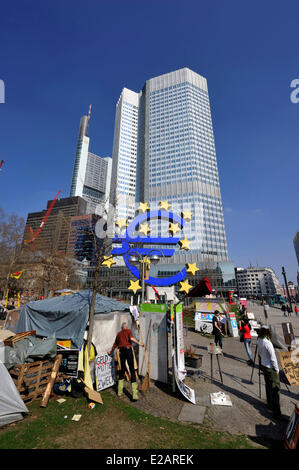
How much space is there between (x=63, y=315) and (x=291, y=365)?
9561 millimetres

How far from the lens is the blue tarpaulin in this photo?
915cm

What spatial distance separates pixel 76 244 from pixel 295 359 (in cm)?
14291

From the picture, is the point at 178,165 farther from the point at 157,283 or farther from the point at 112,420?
the point at 112,420

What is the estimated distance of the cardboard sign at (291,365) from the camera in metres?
7.20

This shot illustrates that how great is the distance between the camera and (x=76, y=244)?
139 m

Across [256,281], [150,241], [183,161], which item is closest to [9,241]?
[150,241]

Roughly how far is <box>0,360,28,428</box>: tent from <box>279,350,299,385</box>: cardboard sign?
26.9 ft

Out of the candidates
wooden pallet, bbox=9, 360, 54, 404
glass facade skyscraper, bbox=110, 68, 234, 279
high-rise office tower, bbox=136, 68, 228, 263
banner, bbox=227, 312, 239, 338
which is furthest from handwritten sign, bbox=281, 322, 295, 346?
high-rise office tower, bbox=136, 68, 228, 263

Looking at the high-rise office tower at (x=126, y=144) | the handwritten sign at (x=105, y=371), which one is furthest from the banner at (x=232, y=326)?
the high-rise office tower at (x=126, y=144)

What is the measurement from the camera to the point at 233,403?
5.93 m

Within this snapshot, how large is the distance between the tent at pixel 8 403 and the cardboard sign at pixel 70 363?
1.92m

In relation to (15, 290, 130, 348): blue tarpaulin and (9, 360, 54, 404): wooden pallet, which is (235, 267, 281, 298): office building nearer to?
(15, 290, 130, 348): blue tarpaulin

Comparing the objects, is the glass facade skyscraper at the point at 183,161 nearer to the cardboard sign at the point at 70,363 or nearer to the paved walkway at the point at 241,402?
the paved walkway at the point at 241,402
